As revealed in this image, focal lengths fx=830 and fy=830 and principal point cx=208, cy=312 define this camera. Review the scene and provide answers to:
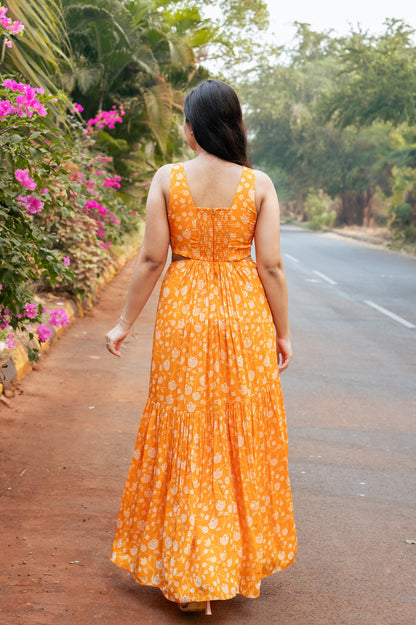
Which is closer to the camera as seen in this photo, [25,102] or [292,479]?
[25,102]

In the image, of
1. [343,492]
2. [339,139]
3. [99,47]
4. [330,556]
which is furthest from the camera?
[339,139]

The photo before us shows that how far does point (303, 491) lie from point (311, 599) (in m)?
1.27

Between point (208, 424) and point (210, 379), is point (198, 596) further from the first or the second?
point (210, 379)

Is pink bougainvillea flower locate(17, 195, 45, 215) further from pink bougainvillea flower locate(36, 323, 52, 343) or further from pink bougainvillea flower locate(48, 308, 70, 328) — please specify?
pink bougainvillea flower locate(48, 308, 70, 328)

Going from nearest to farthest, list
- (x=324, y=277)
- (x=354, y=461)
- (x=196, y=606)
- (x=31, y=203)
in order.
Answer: (x=196, y=606) < (x=31, y=203) < (x=354, y=461) < (x=324, y=277)

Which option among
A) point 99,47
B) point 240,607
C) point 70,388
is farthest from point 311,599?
point 99,47

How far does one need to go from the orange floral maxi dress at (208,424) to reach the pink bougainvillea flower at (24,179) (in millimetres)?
1405

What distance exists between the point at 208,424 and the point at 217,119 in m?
1.13

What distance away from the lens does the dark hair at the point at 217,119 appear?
3.04 m

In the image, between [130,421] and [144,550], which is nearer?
[144,550]

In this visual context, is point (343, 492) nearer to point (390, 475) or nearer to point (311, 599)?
point (390, 475)

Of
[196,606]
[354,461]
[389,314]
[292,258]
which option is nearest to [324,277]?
[389,314]

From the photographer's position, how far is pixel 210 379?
3125mm

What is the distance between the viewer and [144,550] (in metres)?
3.13
